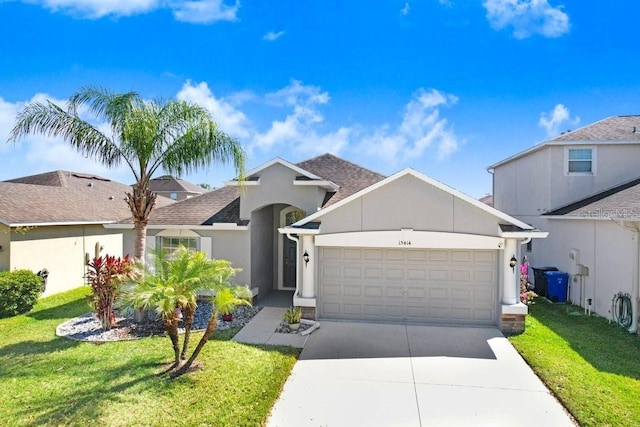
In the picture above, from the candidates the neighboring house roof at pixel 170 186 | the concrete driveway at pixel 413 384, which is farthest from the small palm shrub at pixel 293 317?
the neighboring house roof at pixel 170 186

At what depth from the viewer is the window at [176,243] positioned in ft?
45.3

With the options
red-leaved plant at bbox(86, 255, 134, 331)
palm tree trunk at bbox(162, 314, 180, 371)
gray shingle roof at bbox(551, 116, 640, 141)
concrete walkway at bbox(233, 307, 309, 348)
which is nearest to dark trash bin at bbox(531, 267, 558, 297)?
gray shingle roof at bbox(551, 116, 640, 141)

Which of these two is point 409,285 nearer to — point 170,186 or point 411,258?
point 411,258

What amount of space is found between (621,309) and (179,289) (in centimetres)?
1237

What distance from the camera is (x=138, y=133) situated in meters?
10.0

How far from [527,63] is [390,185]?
34.9 feet

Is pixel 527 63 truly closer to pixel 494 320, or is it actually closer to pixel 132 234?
pixel 494 320

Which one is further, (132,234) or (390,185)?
(132,234)

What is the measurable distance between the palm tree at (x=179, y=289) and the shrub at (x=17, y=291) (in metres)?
7.26

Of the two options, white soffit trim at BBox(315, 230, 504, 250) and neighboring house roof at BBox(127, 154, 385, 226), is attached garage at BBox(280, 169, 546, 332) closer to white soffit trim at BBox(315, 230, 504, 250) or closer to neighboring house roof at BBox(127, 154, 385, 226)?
white soffit trim at BBox(315, 230, 504, 250)

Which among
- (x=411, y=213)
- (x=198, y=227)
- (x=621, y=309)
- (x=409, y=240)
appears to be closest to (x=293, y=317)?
(x=409, y=240)

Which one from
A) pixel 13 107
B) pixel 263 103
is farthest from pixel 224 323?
pixel 263 103

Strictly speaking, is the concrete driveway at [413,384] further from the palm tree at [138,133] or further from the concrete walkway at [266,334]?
the palm tree at [138,133]

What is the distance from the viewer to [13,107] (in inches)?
385
